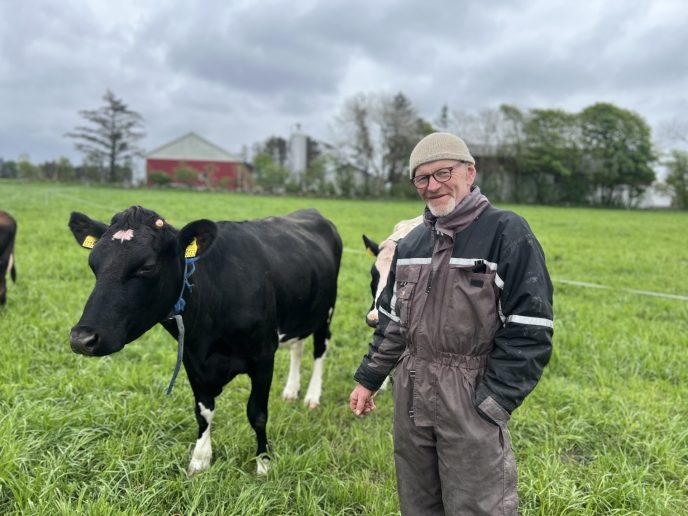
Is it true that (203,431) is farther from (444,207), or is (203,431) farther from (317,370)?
(444,207)

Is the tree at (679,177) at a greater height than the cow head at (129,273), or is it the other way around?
the tree at (679,177)

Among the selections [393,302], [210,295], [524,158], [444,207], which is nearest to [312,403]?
[210,295]

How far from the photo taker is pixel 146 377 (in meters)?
4.31

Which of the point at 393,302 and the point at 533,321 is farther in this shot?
the point at 393,302

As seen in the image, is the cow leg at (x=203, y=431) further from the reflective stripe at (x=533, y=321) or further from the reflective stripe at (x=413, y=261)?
the reflective stripe at (x=533, y=321)

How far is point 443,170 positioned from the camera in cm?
199

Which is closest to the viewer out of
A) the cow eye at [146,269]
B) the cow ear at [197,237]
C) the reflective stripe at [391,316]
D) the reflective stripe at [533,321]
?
the reflective stripe at [533,321]

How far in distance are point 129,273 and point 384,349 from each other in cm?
133

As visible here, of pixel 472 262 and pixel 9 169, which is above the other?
pixel 9 169

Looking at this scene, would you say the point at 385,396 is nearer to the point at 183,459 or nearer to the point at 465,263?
the point at 183,459

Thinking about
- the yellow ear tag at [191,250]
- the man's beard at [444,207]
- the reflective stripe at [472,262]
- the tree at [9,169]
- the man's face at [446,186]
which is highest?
the tree at [9,169]

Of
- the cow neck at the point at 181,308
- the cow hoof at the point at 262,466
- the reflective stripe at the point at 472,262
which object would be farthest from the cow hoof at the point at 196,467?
the reflective stripe at the point at 472,262

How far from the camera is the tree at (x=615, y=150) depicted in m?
50.4

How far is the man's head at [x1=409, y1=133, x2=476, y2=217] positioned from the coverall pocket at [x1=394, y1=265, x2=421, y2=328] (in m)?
0.28
